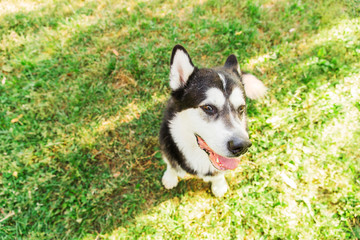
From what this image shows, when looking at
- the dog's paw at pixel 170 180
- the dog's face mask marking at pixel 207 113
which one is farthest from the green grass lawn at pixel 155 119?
the dog's face mask marking at pixel 207 113

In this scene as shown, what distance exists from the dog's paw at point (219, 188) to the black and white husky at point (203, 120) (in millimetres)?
403

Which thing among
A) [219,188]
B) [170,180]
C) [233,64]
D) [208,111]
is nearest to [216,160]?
[208,111]

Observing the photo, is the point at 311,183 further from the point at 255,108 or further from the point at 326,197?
the point at 255,108

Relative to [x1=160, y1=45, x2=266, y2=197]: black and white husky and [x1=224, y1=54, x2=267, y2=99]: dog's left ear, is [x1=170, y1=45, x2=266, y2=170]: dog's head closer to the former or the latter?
[x1=160, y1=45, x2=266, y2=197]: black and white husky

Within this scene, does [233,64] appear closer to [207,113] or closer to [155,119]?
[207,113]

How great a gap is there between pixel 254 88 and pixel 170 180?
2.27m

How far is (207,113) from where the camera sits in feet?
8.02

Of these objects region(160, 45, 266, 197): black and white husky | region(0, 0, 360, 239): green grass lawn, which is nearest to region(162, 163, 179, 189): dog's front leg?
region(0, 0, 360, 239): green grass lawn

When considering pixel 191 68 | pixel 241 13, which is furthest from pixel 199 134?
pixel 241 13

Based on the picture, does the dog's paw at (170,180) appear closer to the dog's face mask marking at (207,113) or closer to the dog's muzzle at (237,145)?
the dog's face mask marking at (207,113)

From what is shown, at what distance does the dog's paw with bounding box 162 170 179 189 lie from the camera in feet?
11.1

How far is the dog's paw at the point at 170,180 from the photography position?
11.1ft

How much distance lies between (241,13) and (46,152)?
5275mm

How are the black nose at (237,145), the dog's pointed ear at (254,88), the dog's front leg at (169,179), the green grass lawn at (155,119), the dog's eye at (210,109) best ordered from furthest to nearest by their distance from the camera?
the dog's pointed ear at (254,88) < the dog's front leg at (169,179) < the green grass lawn at (155,119) < the dog's eye at (210,109) < the black nose at (237,145)
